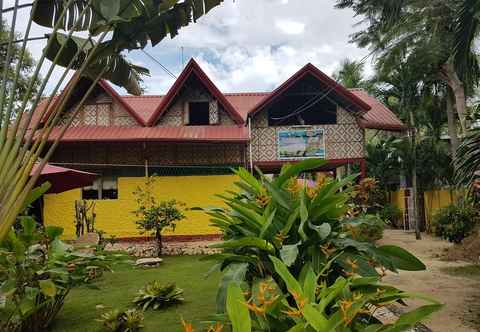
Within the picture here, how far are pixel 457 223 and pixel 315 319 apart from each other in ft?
37.8

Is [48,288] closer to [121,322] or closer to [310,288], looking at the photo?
[121,322]

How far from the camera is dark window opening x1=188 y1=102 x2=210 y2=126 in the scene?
14.3 meters

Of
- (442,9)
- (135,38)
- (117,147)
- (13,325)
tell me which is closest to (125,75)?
(135,38)

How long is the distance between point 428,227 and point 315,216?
49.2 ft

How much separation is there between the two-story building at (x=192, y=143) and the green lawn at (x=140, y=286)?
4.60m

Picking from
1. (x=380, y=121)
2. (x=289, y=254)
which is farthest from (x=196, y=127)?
(x=289, y=254)

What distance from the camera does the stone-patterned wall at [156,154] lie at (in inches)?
535

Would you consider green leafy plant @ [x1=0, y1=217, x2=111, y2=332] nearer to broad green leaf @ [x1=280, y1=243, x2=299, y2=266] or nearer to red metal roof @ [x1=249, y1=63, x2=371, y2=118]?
broad green leaf @ [x1=280, y1=243, x2=299, y2=266]

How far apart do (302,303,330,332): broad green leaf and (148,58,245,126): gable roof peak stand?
40.6ft

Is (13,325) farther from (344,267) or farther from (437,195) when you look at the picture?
(437,195)

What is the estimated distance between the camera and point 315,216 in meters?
2.46

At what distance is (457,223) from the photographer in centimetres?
1127

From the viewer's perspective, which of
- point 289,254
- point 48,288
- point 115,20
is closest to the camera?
point 289,254

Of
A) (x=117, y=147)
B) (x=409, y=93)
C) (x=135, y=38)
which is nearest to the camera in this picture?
(x=135, y=38)
